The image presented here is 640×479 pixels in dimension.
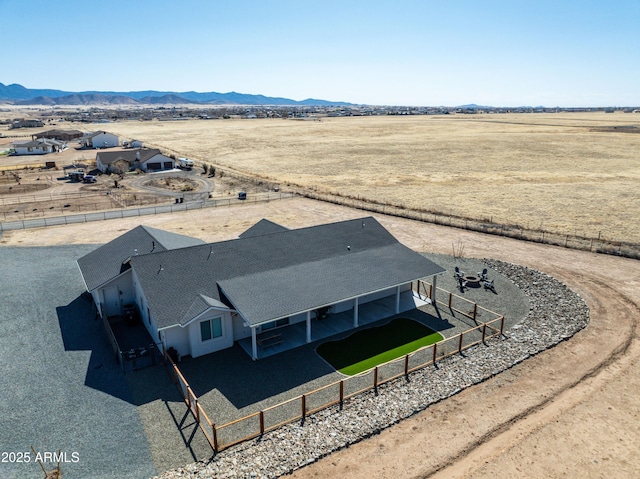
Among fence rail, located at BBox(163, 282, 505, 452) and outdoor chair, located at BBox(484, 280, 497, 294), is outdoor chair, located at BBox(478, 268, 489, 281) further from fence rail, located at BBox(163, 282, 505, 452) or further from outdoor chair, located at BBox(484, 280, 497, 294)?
fence rail, located at BBox(163, 282, 505, 452)

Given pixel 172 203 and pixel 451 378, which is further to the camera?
pixel 172 203

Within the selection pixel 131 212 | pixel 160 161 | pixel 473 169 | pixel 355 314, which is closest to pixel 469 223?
pixel 355 314

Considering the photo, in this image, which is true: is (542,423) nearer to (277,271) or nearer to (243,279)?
(277,271)

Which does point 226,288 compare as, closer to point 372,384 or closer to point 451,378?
point 372,384

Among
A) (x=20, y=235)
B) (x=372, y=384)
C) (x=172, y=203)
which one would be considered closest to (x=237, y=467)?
(x=372, y=384)

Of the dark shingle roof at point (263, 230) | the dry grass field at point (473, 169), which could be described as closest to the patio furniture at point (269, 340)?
the dark shingle roof at point (263, 230)

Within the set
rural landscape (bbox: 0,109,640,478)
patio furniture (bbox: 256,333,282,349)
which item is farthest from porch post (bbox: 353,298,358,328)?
rural landscape (bbox: 0,109,640,478)

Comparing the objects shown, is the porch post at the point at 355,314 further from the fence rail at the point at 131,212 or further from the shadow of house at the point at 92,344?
the fence rail at the point at 131,212
